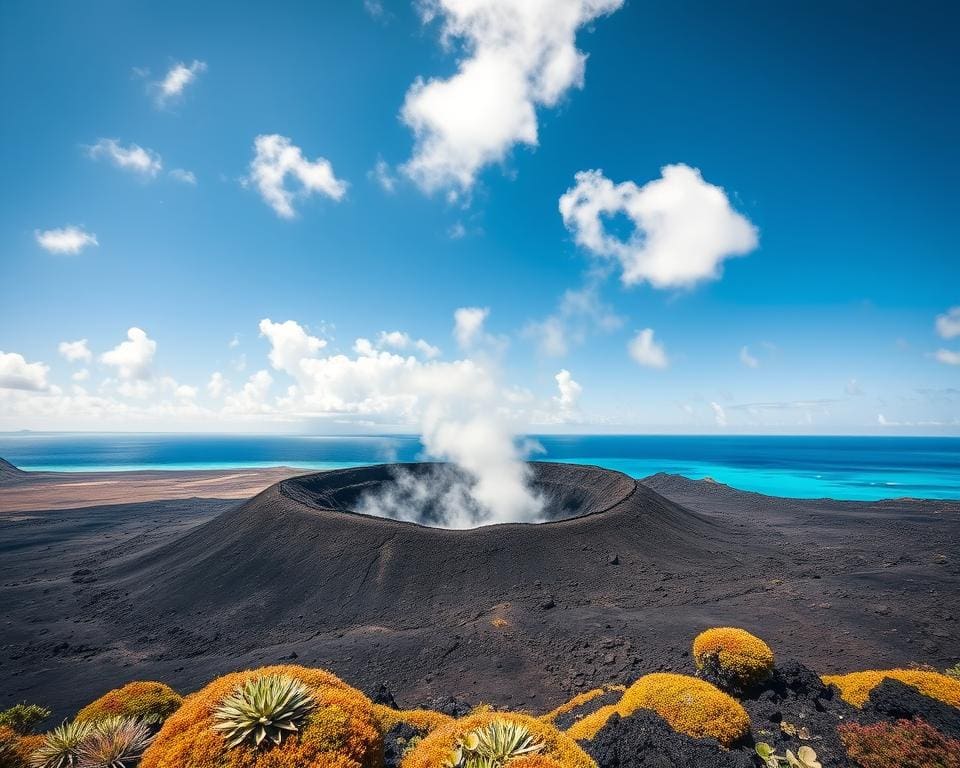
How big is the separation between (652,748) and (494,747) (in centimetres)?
352

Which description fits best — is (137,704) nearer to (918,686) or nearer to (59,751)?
(59,751)

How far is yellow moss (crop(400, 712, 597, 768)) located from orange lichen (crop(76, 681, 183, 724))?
17.6ft

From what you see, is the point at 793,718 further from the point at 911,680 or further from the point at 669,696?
the point at 669,696

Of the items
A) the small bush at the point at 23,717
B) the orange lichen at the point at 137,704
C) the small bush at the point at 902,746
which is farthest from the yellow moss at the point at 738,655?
the small bush at the point at 23,717

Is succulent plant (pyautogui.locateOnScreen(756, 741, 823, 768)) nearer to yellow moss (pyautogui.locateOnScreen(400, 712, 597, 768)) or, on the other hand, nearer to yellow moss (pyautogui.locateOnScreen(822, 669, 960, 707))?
yellow moss (pyautogui.locateOnScreen(400, 712, 597, 768))

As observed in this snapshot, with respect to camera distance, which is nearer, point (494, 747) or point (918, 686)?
point (494, 747)

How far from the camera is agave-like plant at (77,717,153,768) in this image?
575 cm

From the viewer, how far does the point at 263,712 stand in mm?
5246

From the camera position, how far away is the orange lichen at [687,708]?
784 cm

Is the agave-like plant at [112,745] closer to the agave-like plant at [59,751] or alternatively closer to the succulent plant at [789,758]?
the agave-like plant at [59,751]

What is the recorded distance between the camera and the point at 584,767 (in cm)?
564

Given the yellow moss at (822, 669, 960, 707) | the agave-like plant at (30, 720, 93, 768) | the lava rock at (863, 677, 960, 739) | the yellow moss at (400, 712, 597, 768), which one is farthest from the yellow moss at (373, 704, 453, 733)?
the yellow moss at (822, 669, 960, 707)

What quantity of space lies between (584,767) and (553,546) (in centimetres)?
2234

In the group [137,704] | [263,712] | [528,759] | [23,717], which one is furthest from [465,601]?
[263,712]
